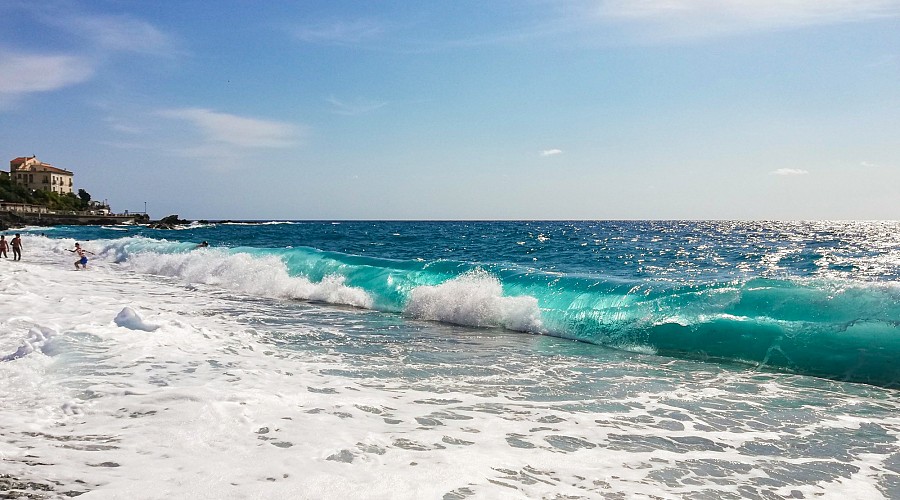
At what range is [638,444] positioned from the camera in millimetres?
5594

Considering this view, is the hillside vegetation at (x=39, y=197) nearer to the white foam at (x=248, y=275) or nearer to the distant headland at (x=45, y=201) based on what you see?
the distant headland at (x=45, y=201)

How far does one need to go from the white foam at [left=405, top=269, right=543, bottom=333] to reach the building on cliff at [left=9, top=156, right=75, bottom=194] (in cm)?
14613

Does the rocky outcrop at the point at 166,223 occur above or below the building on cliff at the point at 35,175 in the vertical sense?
below

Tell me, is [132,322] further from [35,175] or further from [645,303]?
[35,175]

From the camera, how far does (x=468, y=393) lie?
285 inches

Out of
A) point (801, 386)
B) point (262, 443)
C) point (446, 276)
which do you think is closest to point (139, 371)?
point (262, 443)

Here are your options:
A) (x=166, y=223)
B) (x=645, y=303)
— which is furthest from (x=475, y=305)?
(x=166, y=223)

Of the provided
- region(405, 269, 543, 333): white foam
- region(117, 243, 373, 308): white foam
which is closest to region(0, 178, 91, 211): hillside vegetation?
region(117, 243, 373, 308): white foam

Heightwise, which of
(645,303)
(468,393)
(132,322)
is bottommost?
(468,393)

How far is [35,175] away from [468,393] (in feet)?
513

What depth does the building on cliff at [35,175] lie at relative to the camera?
5113 inches

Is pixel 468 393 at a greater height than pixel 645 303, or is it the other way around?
pixel 645 303

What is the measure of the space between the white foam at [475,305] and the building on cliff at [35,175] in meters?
146

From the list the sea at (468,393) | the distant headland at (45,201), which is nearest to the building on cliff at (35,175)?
the distant headland at (45,201)
